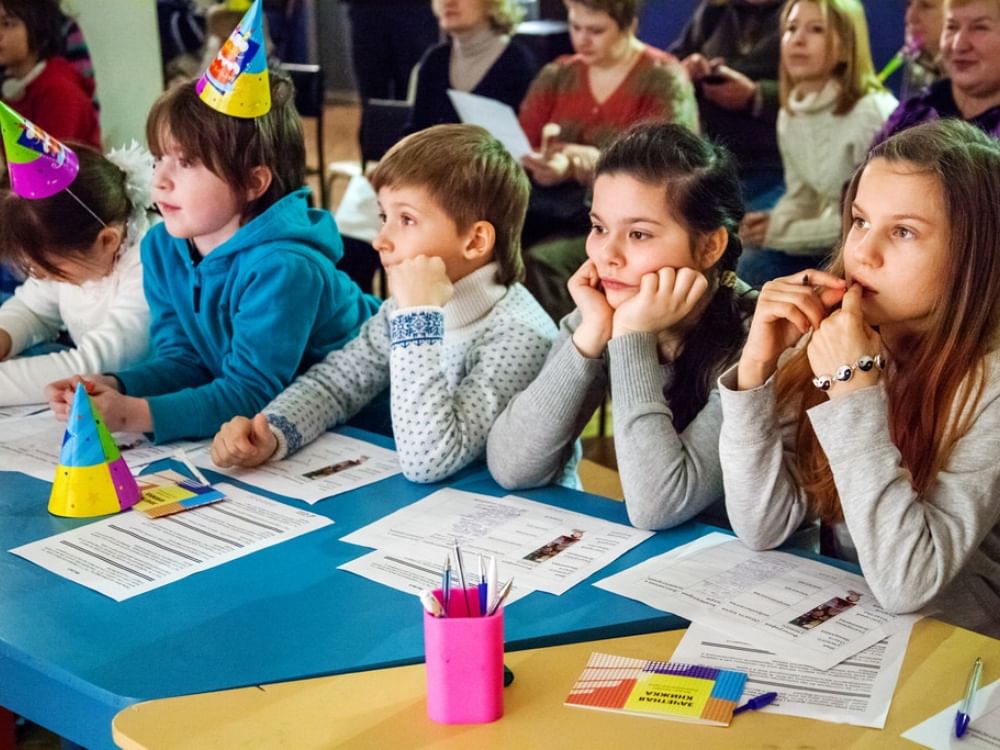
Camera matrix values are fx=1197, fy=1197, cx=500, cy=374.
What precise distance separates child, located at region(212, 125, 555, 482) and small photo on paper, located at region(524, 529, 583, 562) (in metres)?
0.26

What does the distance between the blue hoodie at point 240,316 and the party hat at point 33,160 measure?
0.19 m

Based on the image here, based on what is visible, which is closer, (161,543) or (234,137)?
(161,543)

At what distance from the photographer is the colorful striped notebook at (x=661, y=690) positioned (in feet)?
3.54

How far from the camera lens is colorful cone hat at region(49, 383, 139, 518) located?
1581mm

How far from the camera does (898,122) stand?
322 cm

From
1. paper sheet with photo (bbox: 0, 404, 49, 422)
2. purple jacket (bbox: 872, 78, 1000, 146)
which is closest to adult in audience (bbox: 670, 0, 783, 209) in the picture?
purple jacket (bbox: 872, 78, 1000, 146)

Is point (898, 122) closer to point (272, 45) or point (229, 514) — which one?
point (229, 514)

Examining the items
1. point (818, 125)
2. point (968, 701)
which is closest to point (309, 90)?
point (818, 125)

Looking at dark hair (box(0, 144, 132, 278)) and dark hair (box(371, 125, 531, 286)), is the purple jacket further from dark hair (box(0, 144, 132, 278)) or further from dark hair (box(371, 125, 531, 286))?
dark hair (box(0, 144, 132, 278))

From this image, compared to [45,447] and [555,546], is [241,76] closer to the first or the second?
[45,447]

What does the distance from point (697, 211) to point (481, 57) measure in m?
2.52

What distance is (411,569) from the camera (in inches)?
54.6

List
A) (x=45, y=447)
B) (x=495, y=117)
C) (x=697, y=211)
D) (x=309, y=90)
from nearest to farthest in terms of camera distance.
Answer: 1. (x=697, y=211)
2. (x=45, y=447)
3. (x=495, y=117)
4. (x=309, y=90)

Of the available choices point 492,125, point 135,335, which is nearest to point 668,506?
point 135,335
